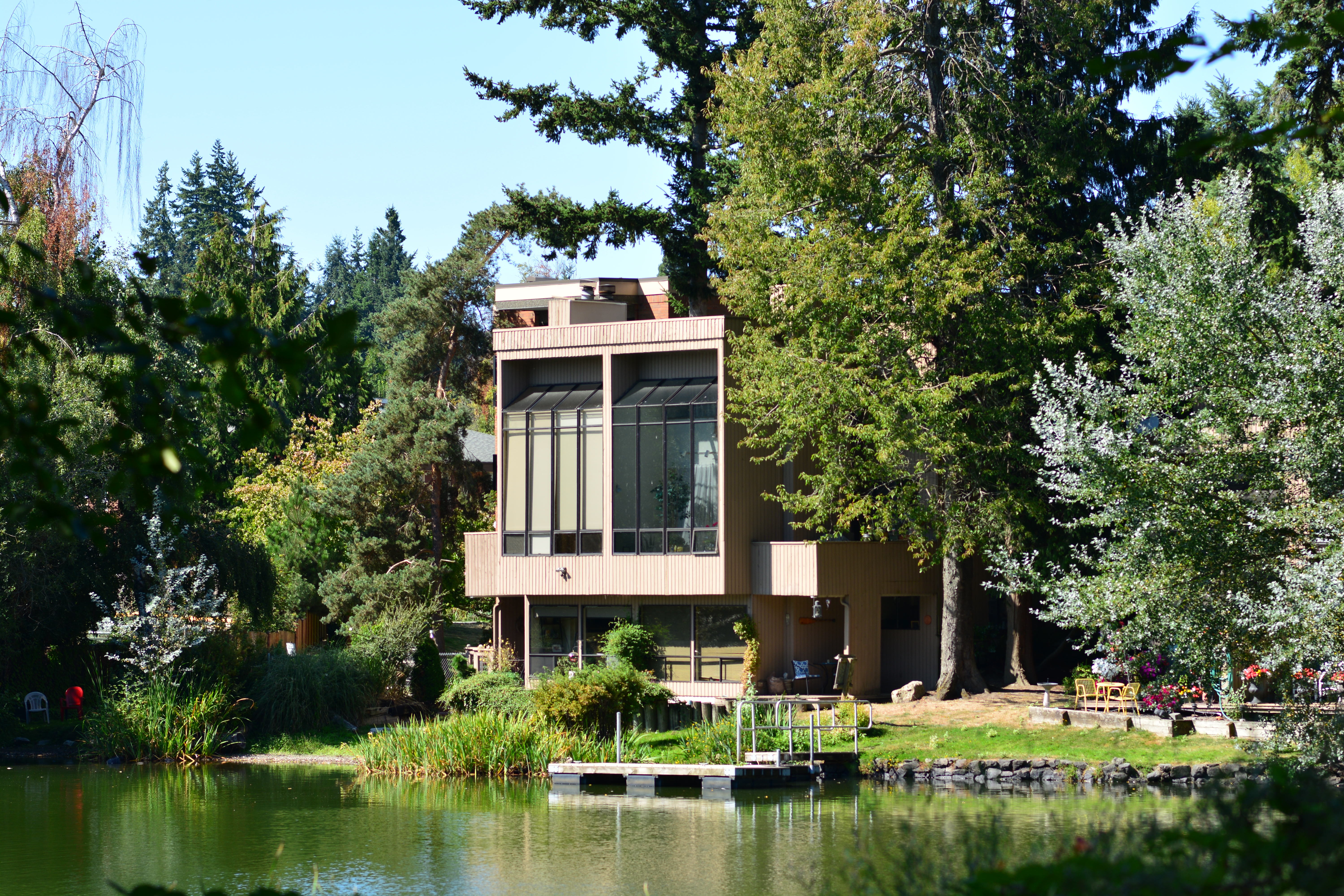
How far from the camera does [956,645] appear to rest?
89.1 ft

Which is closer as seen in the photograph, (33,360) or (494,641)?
(33,360)

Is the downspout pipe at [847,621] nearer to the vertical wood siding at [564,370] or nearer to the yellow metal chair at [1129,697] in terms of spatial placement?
the yellow metal chair at [1129,697]

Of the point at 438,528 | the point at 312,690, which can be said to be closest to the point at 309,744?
the point at 312,690

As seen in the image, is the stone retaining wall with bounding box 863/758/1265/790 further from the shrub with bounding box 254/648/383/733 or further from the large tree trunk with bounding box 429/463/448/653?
the large tree trunk with bounding box 429/463/448/653

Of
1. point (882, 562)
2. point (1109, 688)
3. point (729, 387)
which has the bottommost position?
point (1109, 688)

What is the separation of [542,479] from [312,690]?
639 centimetres

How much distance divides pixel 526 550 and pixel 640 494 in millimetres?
3087

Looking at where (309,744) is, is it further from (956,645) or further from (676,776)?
(956,645)

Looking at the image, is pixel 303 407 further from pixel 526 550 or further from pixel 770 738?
pixel 770 738

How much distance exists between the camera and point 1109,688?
24312 millimetres

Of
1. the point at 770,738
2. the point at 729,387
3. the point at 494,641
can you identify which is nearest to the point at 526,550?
the point at 494,641

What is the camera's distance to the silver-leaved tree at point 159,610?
86.8 feet

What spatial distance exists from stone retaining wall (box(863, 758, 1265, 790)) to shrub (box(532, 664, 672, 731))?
4.54 m

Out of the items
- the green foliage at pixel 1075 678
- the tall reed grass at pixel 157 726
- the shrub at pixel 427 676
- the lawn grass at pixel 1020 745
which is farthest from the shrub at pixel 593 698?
the green foliage at pixel 1075 678
